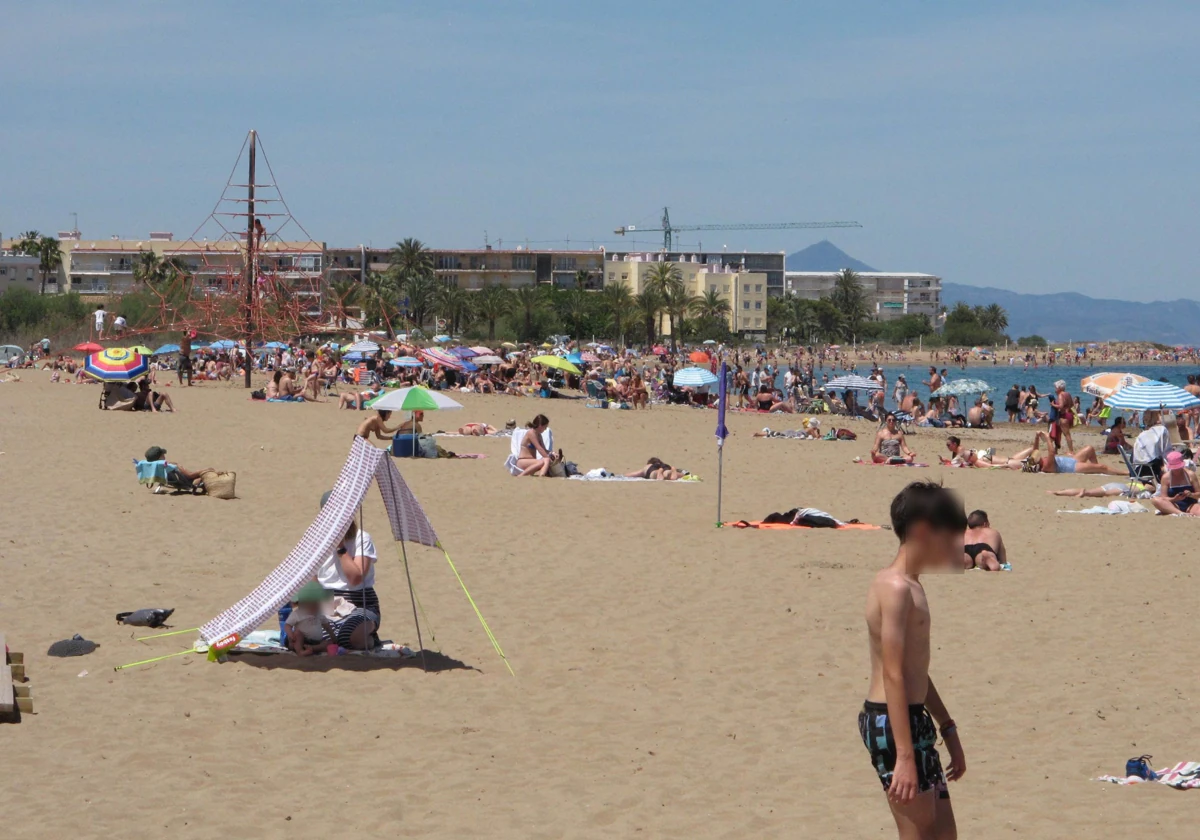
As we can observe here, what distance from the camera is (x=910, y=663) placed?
12.2 ft

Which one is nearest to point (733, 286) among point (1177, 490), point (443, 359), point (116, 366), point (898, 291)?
point (898, 291)

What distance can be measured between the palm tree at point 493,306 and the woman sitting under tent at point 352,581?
8664 cm

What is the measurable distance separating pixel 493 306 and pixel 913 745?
306ft

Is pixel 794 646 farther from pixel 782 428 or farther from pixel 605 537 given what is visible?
pixel 782 428

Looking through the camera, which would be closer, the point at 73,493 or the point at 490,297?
the point at 73,493

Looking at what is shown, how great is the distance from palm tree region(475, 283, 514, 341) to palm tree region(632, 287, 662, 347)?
9.79 meters

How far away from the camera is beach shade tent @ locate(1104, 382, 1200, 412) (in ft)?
64.2

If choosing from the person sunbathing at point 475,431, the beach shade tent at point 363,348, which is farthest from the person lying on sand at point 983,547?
the beach shade tent at point 363,348

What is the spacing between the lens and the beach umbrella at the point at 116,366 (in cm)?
2664

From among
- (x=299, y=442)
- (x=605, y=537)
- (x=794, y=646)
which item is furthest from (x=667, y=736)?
(x=299, y=442)

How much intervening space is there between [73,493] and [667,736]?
32.0 feet

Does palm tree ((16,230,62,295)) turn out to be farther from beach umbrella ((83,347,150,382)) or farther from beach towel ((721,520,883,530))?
beach towel ((721,520,883,530))

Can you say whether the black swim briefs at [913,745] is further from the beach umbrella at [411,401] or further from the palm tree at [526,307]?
the palm tree at [526,307]

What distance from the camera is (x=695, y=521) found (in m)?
14.0
